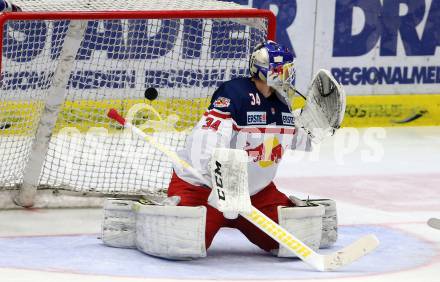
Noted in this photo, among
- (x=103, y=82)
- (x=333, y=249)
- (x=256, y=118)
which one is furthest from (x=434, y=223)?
(x=103, y=82)

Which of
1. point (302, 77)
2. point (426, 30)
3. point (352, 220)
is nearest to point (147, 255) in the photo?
point (352, 220)

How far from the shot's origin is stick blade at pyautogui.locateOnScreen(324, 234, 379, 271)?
5633 mm

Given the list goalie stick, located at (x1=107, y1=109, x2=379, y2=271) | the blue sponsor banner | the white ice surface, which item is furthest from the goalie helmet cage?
the blue sponsor banner

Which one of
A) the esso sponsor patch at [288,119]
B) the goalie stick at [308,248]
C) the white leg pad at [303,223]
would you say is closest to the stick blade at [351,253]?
the goalie stick at [308,248]

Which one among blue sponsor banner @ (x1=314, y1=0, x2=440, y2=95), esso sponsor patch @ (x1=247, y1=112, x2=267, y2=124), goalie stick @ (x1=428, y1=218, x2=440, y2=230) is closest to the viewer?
esso sponsor patch @ (x1=247, y1=112, x2=267, y2=124)

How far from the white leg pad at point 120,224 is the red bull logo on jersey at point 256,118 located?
1.98ft

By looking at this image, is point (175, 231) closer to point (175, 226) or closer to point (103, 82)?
point (175, 226)

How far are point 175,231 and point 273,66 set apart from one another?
30.5 inches

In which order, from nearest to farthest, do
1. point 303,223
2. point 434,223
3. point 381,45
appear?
point 303,223
point 434,223
point 381,45

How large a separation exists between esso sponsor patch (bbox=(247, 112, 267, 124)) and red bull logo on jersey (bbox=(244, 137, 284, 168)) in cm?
9

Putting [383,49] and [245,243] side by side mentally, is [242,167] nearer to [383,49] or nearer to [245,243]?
[245,243]

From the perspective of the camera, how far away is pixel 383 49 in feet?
31.8

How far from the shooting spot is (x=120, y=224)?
5973 millimetres

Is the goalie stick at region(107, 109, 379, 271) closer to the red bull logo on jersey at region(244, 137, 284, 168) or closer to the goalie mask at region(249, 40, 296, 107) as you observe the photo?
the red bull logo on jersey at region(244, 137, 284, 168)
